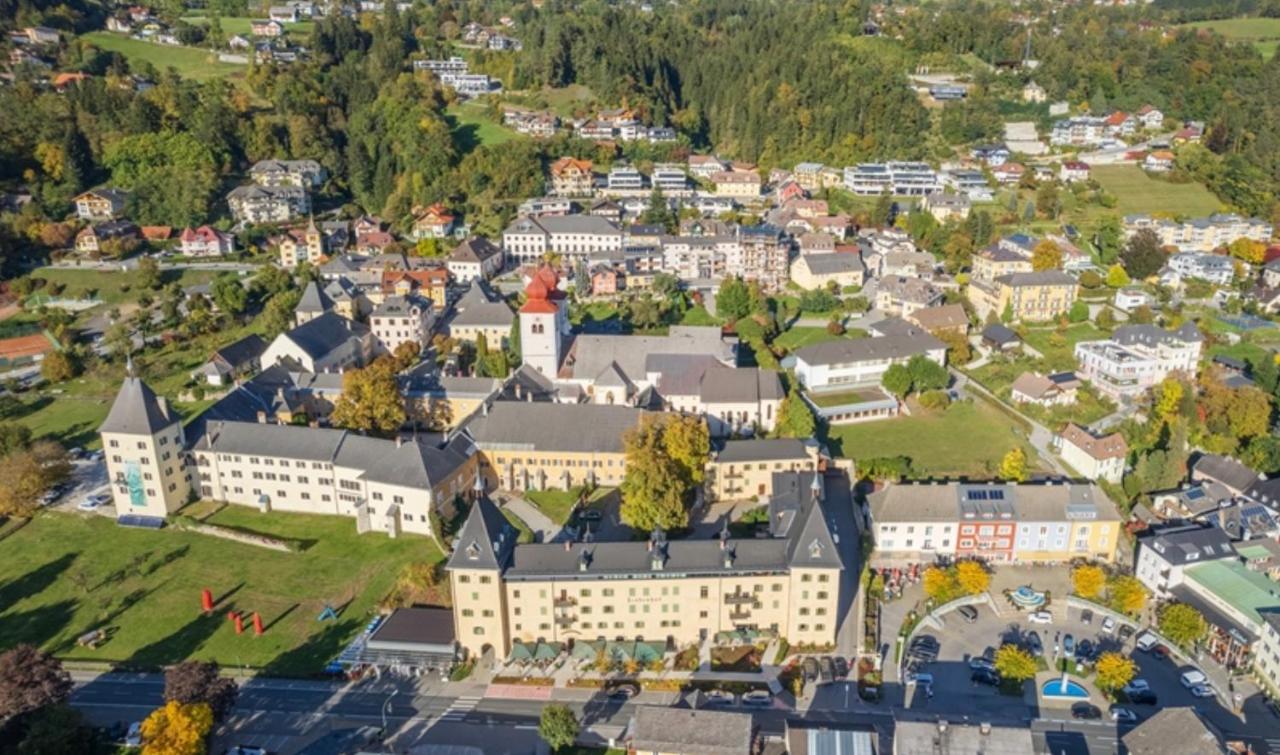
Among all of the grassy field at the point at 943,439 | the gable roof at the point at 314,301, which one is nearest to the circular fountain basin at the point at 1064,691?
the grassy field at the point at 943,439

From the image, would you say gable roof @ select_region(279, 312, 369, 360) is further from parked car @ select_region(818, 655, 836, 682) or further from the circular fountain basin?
the circular fountain basin

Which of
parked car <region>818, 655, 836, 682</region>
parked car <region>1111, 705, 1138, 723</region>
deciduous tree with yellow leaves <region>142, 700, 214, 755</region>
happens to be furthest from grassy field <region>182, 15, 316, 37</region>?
parked car <region>1111, 705, 1138, 723</region>

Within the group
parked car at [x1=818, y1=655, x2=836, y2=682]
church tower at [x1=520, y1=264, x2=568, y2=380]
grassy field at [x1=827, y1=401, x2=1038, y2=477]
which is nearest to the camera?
parked car at [x1=818, y1=655, x2=836, y2=682]

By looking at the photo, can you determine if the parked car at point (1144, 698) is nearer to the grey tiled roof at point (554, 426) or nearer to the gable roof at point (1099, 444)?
the gable roof at point (1099, 444)

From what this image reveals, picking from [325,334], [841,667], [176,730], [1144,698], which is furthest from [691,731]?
[325,334]

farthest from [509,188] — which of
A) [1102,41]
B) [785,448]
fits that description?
[1102,41]

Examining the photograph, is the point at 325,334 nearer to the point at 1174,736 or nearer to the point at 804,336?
the point at 804,336
